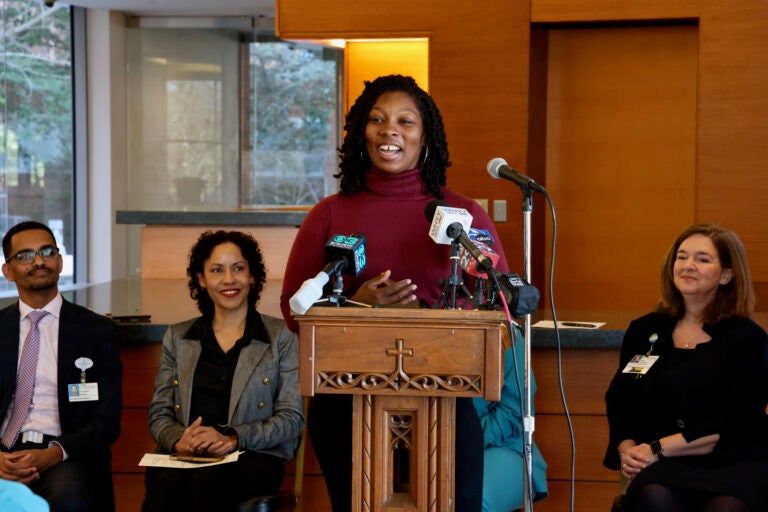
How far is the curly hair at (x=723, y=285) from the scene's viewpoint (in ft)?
9.98

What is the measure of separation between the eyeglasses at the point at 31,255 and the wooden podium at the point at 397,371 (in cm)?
147

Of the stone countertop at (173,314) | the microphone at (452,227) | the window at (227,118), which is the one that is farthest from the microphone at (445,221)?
the window at (227,118)

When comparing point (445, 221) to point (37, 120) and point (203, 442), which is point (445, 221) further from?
point (37, 120)

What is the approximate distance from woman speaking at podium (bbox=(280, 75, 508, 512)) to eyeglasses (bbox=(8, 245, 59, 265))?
3.22ft

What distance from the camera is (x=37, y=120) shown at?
10.2 metres

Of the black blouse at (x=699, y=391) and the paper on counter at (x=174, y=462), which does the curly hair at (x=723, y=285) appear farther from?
the paper on counter at (x=174, y=462)

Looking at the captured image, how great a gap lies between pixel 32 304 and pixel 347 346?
61.5 inches

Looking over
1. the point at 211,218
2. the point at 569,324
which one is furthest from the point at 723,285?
the point at 211,218

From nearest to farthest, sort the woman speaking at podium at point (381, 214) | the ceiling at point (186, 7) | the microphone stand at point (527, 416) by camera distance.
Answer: the microphone stand at point (527, 416)
the woman speaking at podium at point (381, 214)
the ceiling at point (186, 7)

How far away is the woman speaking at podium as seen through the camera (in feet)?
8.11

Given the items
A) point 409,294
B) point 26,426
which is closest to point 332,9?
point 26,426

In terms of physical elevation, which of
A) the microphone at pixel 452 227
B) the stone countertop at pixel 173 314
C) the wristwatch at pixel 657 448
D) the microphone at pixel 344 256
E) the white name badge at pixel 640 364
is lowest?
the wristwatch at pixel 657 448

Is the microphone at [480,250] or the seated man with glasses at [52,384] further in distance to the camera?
the seated man with glasses at [52,384]

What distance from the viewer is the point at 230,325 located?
331 centimetres
